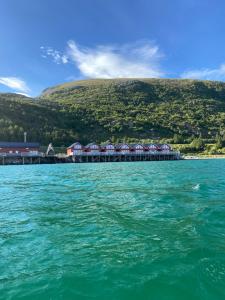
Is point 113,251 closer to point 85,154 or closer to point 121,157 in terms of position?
point 85,154

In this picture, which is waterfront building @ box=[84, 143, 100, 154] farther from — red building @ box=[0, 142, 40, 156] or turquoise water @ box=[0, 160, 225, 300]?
turquoise water @ box=[0, 160, 225, 300]

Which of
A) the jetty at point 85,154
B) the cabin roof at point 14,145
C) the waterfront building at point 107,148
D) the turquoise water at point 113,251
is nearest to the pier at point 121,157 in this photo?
the jetty at point 85,154

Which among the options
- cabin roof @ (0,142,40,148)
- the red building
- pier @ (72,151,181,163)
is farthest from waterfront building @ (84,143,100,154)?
cabin roof @ (0,142,40,148)

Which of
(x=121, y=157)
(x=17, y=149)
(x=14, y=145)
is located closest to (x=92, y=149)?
(x=121, y=157)

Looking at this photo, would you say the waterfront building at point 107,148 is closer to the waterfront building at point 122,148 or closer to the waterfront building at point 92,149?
the waterfront building at point 92,149

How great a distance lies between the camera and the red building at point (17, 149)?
10725 cm

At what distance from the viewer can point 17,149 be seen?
369 ft

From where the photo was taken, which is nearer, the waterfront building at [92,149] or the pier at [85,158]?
the pier at [85,158]

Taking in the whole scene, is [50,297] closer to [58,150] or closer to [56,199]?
[56,199]

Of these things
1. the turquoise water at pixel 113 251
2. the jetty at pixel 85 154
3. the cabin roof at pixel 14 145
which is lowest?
the turquoise water at pixel 113 251

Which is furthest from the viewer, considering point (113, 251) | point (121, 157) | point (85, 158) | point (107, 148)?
point (107, 148)

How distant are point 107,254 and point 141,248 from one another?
1.30 meters

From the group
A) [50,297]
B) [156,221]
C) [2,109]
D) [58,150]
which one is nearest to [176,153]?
[58,150]

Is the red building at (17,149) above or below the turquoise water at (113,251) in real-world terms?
above
